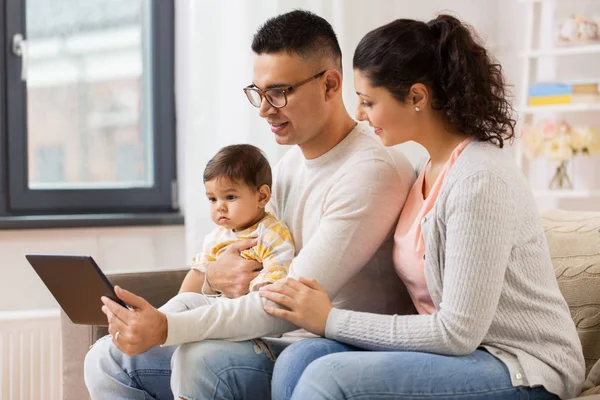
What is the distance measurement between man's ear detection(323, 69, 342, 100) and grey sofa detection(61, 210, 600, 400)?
56 centimetres

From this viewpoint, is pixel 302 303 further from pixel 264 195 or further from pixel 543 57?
pixel 543 57

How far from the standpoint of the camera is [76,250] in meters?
2.99

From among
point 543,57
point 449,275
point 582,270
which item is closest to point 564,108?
point 543,57

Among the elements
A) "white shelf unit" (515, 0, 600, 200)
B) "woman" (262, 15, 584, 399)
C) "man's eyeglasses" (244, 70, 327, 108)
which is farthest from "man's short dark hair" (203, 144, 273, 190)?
"white shelf unit" (515, 0, 600, 200)

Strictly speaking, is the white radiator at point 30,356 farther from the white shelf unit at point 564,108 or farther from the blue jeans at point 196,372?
the white shelf unit at point 564,108

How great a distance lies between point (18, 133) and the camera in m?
3.04

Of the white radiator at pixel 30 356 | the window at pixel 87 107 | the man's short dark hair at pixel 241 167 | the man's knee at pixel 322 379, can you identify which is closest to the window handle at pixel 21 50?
the window at pixel 87 107

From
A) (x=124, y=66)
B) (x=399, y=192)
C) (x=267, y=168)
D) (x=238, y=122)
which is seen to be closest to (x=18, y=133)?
(x=124, y=66)

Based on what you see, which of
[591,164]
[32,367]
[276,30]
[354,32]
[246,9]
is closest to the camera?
[276,30]

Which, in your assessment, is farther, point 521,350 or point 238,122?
point 238,122

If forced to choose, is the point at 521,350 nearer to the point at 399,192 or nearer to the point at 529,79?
the point at 399,192

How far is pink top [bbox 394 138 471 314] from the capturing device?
1.58 m

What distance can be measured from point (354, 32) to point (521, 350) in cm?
202

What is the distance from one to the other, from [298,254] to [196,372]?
0.35m
